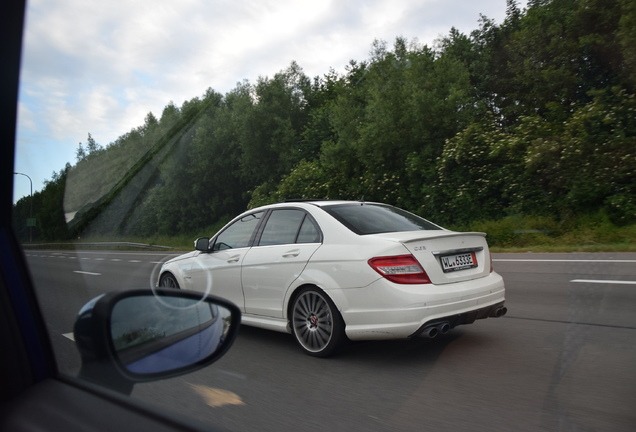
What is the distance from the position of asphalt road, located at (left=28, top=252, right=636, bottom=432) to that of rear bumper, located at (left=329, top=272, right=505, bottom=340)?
33cm

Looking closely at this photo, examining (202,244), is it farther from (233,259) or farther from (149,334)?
(149,334)

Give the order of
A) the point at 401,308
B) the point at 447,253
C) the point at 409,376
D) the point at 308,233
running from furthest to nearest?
the point at 308,233, the point at 447,253, the point at 401,308, the point at 409,376

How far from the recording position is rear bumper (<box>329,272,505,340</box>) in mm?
4359

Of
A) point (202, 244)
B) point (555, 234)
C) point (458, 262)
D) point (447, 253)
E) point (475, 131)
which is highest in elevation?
point (475, 131)

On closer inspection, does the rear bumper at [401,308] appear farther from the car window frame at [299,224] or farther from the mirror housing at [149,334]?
the mirror housing at [149,334]

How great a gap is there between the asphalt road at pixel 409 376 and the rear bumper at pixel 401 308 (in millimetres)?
325

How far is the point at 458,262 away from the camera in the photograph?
15.9 ft

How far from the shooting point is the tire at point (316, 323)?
4.68 m

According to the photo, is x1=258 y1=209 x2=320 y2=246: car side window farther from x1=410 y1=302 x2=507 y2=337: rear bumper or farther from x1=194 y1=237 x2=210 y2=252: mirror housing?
x1=410 y1=302 x2=507 y2=337: rear bumper

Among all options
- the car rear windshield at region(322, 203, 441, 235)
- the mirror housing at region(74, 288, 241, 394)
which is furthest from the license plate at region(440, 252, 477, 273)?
the mirror housing at region(74, 288, 241, 394)

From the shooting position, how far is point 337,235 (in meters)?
4.96

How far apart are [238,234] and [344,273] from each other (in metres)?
1.54

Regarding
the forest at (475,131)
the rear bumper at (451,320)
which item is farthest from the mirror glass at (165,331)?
the forest at (475,131)

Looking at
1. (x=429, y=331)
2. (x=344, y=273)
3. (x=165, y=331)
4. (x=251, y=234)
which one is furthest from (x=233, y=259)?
(x=165, y=331)
